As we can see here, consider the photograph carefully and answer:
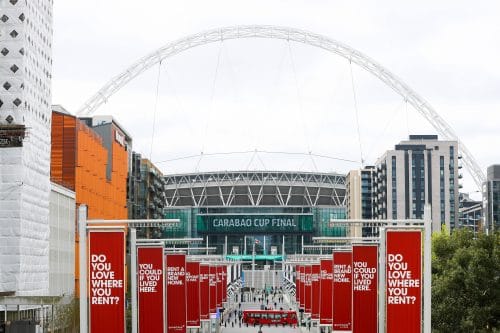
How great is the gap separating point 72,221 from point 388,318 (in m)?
81.5

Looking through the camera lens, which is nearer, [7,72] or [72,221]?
[7,72]

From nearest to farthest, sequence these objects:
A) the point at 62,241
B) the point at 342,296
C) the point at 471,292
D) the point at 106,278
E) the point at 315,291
→ the point at 106,278 < the point at 342,296 < the point at 471,292 < the point at 315,291 < the point at 62,241

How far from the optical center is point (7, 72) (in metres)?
83.1

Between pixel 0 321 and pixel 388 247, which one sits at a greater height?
pixel 388 247

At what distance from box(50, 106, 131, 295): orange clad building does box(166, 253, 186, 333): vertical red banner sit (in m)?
47.9

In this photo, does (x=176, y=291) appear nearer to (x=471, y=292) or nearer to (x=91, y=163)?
(x=471, y=292)

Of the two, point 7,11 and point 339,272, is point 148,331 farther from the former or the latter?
point 7,11

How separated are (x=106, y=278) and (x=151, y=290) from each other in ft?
40.4

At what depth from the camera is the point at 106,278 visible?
36.4 m

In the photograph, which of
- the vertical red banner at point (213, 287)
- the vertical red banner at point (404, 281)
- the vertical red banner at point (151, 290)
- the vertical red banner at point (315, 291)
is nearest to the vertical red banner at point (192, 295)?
the vertical red banner at point (315, 291)

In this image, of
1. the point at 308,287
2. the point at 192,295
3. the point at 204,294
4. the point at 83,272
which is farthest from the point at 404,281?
the point at 308,287

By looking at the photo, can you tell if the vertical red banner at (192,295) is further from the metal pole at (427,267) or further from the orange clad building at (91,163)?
the metal pole at (427,267)

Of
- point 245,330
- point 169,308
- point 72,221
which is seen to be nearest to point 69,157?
point 72,221

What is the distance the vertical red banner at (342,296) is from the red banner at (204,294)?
27813 mm
